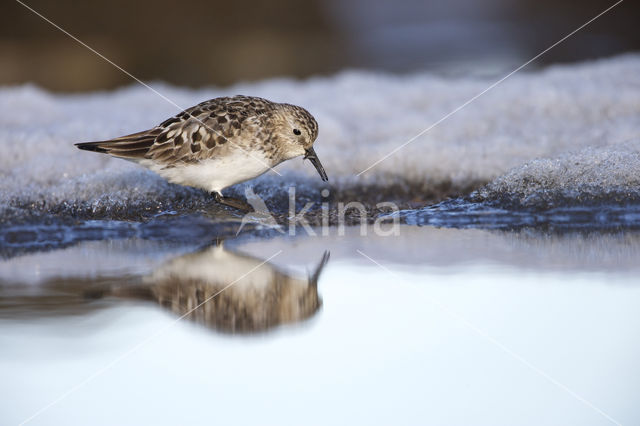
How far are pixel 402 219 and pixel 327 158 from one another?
1.56 meters

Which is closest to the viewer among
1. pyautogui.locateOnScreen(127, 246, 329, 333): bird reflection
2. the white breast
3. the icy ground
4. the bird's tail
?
pyautogui.locateOnScreen(127, 246, 329, 333): bird reflection

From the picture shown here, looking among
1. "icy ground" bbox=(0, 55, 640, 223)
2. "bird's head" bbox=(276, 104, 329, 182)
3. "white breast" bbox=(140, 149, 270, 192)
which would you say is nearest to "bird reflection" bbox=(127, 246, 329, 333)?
"white breast" bbox=(140, 149, 270, 192)

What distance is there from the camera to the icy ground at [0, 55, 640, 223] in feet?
17.7

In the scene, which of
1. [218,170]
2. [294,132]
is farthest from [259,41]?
[218,170]

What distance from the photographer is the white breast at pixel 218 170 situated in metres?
5.17

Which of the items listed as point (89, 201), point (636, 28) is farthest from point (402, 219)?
point (636, 28)

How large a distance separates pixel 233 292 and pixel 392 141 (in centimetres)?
363

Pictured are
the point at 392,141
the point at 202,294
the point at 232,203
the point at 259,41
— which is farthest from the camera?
the point at 259,41

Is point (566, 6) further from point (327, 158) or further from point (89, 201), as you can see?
point (89, 201)

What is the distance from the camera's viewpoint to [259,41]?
12617 mm

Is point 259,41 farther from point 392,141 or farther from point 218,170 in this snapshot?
point 218,170

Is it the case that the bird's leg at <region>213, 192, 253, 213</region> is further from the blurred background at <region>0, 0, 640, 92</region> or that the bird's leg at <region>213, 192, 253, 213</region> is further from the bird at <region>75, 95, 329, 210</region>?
the blurred background at <region>0, 0, 640, 92</region>

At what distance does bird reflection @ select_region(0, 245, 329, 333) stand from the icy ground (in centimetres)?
123

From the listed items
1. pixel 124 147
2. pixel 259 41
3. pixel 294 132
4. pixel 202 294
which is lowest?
pixel 202 294
